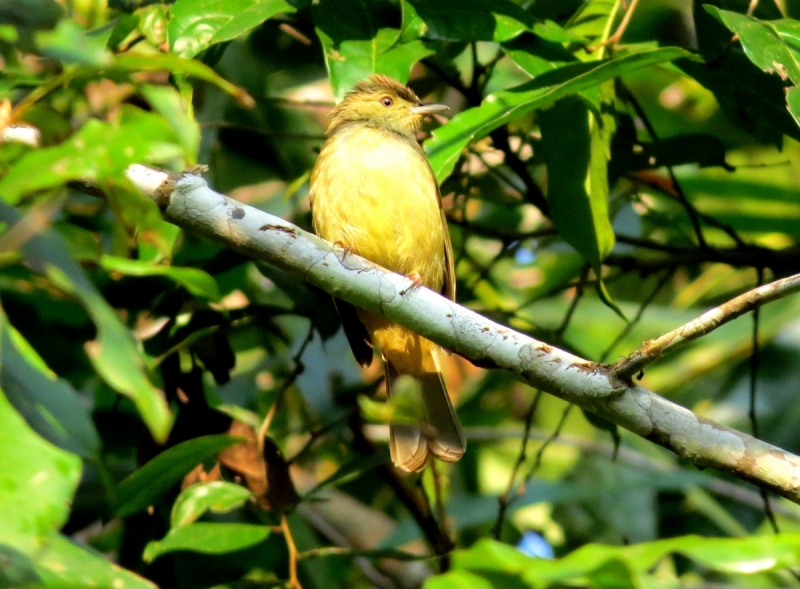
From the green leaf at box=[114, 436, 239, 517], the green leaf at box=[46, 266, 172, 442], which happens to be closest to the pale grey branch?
the green leaf at box=[114, 436, 239, 517]

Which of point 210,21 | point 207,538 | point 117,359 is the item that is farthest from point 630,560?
point 210,21

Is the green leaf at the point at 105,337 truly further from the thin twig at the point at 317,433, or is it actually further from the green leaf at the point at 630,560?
the thin twig at the point at 317,433

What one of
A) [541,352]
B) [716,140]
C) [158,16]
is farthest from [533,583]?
[716,140]

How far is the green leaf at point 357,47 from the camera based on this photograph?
346cm

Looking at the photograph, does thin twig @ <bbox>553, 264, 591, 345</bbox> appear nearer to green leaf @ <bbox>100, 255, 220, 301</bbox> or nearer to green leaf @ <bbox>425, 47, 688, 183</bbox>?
green leaf @ <bbox>425, 47, 688, 183</bbox>

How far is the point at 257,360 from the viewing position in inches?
229

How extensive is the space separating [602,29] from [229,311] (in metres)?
1.79

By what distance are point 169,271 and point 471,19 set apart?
1.77m

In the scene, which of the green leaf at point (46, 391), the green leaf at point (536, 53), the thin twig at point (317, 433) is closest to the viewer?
the green leaf at point (46, 391)

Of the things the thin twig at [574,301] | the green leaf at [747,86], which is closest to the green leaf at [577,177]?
the green leaf at [747,86]

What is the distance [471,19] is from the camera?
349 cm

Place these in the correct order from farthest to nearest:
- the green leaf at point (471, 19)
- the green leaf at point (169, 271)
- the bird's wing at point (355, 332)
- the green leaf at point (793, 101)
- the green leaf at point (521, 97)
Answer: the bird's wing at point (355, 332)
the green leaf at point (471, 19)
the green leaf at point (521, 97)
the green leaf at point (793, 101)
the green leaf at point (169, 271)

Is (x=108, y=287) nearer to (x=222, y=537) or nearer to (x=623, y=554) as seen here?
(x=222, y=537)

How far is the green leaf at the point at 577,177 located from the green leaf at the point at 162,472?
132 centimetres
